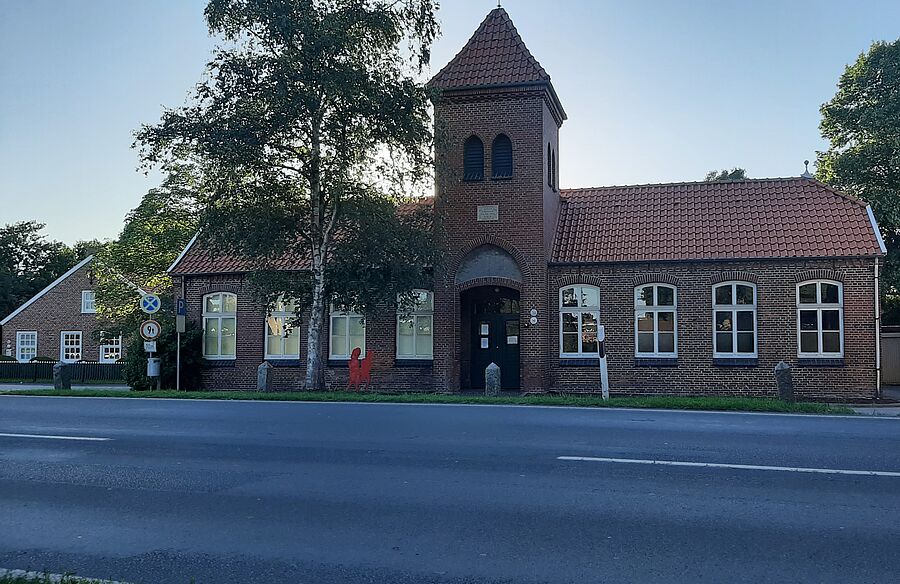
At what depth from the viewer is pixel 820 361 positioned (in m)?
21.1

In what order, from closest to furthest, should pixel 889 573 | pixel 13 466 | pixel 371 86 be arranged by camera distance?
1. pixel 889 573
2. pixel 13 466
3. pixel 371 86

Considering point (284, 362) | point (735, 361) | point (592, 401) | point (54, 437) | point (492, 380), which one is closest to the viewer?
point (54, 437)

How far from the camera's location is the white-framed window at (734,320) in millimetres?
21672

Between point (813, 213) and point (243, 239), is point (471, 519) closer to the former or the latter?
point (243, 239)

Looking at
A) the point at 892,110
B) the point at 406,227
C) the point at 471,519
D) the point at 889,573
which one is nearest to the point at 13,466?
the point at 471,519

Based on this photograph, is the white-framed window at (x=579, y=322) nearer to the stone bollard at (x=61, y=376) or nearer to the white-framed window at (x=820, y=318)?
the white-framed window at (x=820, y=318)

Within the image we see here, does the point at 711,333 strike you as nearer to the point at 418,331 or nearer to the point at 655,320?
the point at 655,320

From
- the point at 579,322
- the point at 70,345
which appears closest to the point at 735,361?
the point at 579,322

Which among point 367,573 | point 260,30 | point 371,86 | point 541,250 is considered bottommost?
point 367,573

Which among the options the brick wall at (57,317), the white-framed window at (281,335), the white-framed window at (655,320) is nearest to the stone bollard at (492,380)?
the white-framed window at (655,320)

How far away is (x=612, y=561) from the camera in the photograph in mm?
5836

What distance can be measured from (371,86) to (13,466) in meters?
13.7

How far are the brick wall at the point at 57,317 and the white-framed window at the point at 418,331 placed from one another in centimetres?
3144

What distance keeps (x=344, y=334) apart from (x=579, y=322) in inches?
276
